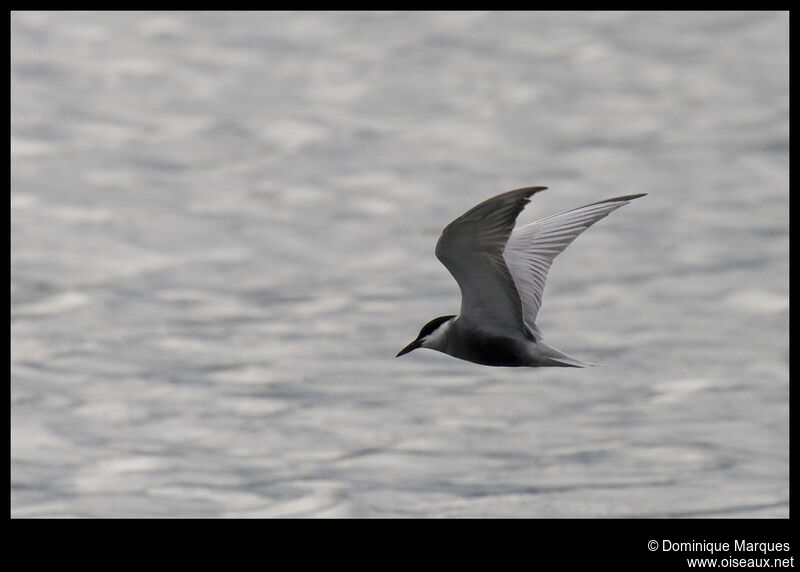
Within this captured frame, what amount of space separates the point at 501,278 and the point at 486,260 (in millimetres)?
234

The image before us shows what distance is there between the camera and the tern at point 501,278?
10828 mm

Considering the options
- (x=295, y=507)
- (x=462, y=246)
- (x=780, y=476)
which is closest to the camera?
(x=462, y=246)

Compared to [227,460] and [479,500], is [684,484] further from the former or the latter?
[227,460]

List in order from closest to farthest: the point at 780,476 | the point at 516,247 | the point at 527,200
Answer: the point at 527,200, the point at 516,247, the point at 780,476

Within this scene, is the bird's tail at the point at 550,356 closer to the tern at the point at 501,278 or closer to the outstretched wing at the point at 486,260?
the tern at the point at 501,278

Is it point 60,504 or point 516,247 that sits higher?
point 516,247

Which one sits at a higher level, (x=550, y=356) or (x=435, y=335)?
(x=435, y=335)

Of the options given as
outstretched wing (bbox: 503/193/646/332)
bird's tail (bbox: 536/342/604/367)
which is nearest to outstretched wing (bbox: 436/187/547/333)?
bird's tail (bbox: 536/342/604/367)

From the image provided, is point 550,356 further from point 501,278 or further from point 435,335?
point 435,335

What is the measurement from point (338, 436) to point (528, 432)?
2.34 m

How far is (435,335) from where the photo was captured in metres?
11.8

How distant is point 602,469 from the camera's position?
1856 cm

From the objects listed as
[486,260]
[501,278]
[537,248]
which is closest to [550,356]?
[501,278]

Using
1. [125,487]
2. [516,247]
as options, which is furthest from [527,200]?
[125,487]
